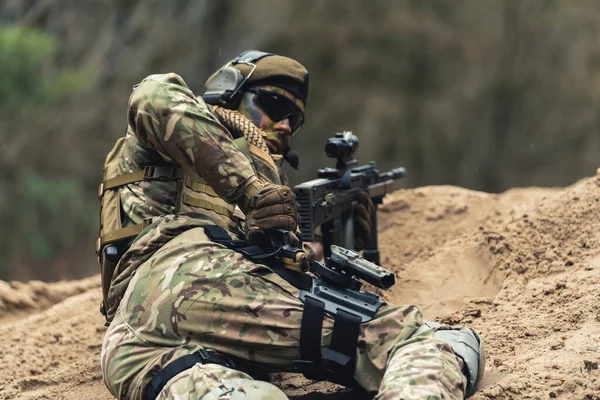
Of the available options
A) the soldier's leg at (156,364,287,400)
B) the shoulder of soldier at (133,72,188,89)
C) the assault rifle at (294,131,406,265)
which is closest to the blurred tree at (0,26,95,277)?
the assault rifle at (294,131,406,265)

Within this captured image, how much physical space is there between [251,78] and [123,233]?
2.85 feet

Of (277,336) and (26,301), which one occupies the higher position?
(277,336)

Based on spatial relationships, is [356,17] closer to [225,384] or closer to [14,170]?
[14,170]

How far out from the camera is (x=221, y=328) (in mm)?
2619

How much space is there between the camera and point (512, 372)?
9.44 ft

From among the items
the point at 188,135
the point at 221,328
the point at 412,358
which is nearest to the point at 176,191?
the point at 188,135

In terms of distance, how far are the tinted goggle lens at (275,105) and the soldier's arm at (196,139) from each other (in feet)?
2.37

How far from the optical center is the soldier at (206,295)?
248 cm

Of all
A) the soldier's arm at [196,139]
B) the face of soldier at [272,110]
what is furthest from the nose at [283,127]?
the soldier's arm at [196,139]

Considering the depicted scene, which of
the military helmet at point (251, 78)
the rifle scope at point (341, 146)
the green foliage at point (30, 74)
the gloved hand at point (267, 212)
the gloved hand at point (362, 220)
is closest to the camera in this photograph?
the gloved hand at point (267, 212)

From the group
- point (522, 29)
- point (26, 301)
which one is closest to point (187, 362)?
point (26, 301)

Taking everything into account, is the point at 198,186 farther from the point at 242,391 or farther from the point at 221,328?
the point at 242,391

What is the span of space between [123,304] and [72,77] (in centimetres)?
743

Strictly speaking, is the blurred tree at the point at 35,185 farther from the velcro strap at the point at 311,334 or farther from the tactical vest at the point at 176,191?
the velcro strap at the point at 311,334
